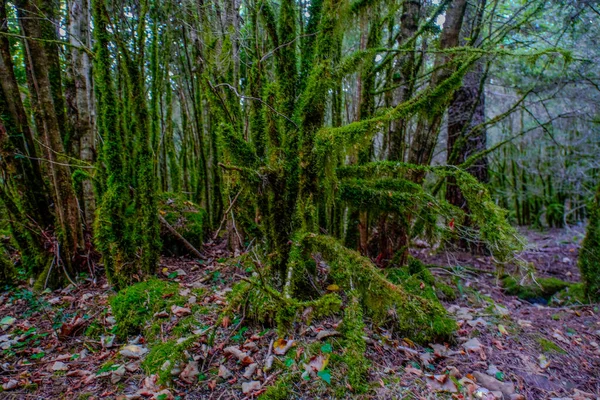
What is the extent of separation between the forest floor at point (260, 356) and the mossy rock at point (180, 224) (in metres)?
1.38

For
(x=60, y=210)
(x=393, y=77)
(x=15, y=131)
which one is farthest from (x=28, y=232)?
(x=393, y=77)

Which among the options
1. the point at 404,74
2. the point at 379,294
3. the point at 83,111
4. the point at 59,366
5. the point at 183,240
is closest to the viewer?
the point at 379,294

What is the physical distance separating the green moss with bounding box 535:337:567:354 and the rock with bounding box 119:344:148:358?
13.3ft

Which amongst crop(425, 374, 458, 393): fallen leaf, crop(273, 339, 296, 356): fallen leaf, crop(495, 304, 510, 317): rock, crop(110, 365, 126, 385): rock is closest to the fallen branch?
crop(110, 365, 126, 385): rock

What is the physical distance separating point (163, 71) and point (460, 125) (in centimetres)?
719

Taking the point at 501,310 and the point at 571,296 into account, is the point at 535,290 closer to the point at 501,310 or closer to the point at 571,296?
the point at 571,296

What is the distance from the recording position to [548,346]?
3.49 meters

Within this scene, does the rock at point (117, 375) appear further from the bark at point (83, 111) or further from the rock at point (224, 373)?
the bark at point (83, 111)

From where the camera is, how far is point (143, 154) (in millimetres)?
4227

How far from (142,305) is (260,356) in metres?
1.60

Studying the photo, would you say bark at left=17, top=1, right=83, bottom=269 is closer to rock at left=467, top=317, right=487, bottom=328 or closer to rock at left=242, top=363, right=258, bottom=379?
rock at left=242, top=363, right=258, bottom=379

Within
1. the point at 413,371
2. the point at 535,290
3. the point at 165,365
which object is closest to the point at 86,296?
the point at 165,365

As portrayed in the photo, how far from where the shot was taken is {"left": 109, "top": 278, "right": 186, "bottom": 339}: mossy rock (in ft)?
10.9

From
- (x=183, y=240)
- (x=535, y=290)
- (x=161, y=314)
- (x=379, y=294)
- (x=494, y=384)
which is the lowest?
(x=535, y=290)
